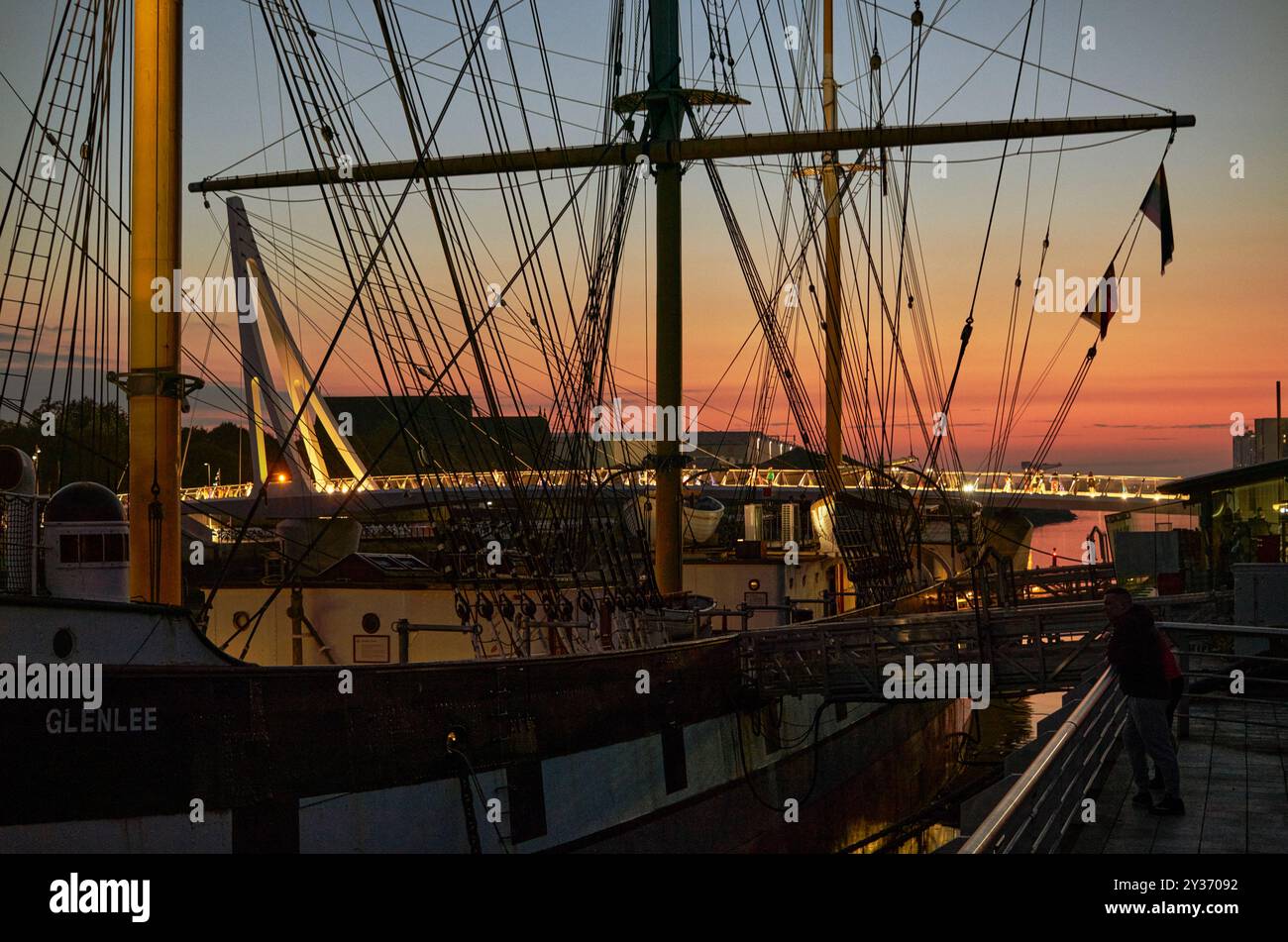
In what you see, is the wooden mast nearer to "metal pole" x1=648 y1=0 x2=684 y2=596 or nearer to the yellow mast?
the yellow mast

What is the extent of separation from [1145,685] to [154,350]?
28.9ft

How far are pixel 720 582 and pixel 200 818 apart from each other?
662 inches

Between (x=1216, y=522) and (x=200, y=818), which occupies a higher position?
(x=1216, y=522)

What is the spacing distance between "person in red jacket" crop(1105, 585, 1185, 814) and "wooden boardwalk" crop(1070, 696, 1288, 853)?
16 centimetres

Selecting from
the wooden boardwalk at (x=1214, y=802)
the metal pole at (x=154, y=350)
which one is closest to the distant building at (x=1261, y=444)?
the wooden boardwalk at (x=1214, y=802)

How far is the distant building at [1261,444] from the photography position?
Result: 44188 mm

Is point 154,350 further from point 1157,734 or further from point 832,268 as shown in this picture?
point 832,268

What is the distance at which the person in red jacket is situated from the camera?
31.3ft

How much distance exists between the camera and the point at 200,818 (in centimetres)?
1206

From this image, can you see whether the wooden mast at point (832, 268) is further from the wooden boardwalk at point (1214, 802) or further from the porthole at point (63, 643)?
the porthole at point (63, 643)

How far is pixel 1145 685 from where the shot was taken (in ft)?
31.4
